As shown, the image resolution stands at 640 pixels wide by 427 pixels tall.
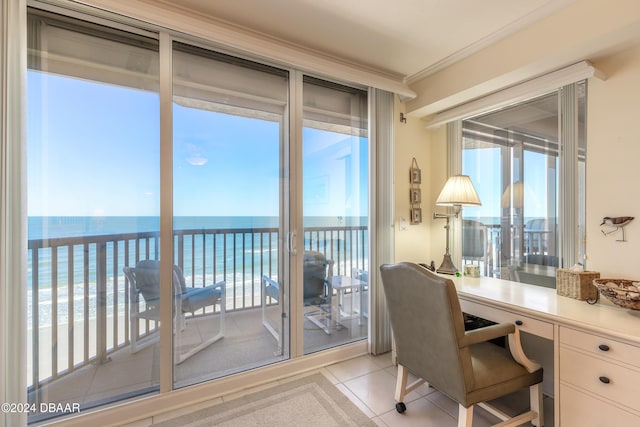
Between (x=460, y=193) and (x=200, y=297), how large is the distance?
2189mm

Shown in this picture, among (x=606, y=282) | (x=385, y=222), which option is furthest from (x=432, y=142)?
(x=606, y=282)

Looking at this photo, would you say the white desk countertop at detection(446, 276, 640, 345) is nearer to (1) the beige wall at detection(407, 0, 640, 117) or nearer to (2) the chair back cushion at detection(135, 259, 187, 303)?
(1) the beige wall at detection(407, 0, 640, 117)

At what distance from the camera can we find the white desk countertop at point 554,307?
4.46ft

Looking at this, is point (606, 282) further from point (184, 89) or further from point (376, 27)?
point (184, 89)

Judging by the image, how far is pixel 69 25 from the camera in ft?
5.60

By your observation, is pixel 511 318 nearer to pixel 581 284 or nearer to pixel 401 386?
pixel 581 284

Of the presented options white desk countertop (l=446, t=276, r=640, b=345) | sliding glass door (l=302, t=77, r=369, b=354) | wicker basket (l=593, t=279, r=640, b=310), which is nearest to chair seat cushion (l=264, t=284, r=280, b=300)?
sliding glass door (l=302, t=77, r=369, b=354)

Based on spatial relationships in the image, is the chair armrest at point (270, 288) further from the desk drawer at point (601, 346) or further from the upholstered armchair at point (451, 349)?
the desk drawer at point (601, 346)

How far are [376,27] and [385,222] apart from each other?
1.57 m

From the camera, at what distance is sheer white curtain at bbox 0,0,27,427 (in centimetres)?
145

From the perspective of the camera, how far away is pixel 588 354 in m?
1.39

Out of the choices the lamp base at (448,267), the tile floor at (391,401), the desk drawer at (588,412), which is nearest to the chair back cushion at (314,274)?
the tile floor at (391,401)

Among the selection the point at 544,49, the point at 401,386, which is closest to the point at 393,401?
the point at 401,386

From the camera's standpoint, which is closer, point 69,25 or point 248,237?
point 69,25
